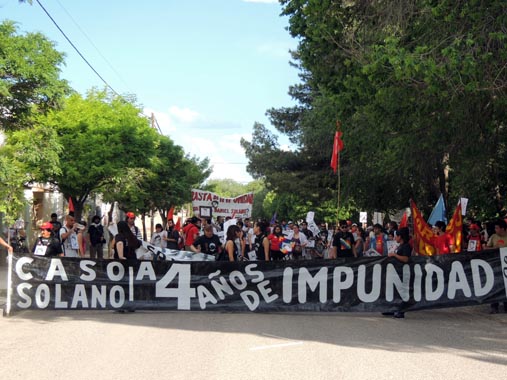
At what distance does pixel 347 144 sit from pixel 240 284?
12.2 meters

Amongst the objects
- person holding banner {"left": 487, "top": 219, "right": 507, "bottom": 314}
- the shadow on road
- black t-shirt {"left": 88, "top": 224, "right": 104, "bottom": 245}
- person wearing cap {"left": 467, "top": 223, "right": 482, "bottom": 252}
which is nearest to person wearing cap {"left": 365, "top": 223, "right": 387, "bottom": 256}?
person wearing cap {"left": 467, "top": 223, "right": 482, "bottom": 252}

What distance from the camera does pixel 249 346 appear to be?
9.25 metres

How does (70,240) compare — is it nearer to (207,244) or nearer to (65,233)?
(65,233)

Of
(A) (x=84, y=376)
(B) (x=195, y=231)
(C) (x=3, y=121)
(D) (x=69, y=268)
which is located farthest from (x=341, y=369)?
(C) (x=3, y=121)

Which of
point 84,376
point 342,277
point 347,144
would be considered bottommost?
point 84,376

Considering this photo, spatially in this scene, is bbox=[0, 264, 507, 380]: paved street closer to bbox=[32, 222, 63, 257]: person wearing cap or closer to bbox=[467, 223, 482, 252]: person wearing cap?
Answer: bbox=[32, 222, 63, 257]: person wearing cap

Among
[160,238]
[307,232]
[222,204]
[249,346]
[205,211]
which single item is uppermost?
[222,204]

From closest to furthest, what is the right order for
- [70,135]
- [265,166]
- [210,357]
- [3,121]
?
[210,357], [3,121], [70,135], [265,166]

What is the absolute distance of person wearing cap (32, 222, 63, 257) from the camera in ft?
45.2

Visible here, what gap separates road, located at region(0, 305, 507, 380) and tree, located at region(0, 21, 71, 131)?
31.3 ft

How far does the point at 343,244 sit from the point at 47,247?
690 centimetres

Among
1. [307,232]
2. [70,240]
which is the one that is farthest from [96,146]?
[70,240]

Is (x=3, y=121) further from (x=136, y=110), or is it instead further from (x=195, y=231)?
(x=136, y=110)

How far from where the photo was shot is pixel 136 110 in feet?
125
